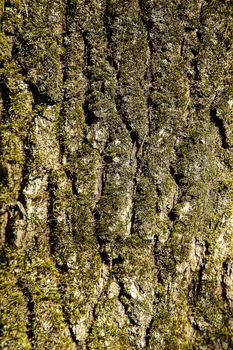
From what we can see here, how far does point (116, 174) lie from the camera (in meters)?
1.37

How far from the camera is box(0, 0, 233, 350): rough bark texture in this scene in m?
1.32

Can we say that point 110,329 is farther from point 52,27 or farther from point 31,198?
point 52,27

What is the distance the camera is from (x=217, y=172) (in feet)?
4.71

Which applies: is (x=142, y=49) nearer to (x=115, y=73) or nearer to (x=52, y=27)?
(x=115, y=73)

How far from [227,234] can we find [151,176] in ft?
1.21

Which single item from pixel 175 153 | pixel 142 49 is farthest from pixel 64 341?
pixel 142 49

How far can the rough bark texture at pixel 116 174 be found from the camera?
51.8 inches

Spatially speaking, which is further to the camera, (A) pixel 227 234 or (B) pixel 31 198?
(A) pixel 227 234

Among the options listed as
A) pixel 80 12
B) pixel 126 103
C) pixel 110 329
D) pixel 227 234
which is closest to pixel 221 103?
pixel 126 103

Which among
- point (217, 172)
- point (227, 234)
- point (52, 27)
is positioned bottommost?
point (227, 234)

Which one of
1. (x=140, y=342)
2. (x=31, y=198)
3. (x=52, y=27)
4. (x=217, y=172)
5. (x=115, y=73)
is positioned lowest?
(x=140, y=342)

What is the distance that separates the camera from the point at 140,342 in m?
1.33

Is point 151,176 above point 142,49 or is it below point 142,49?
below

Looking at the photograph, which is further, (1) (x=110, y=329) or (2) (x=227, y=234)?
(2) (x=227, y=234)
